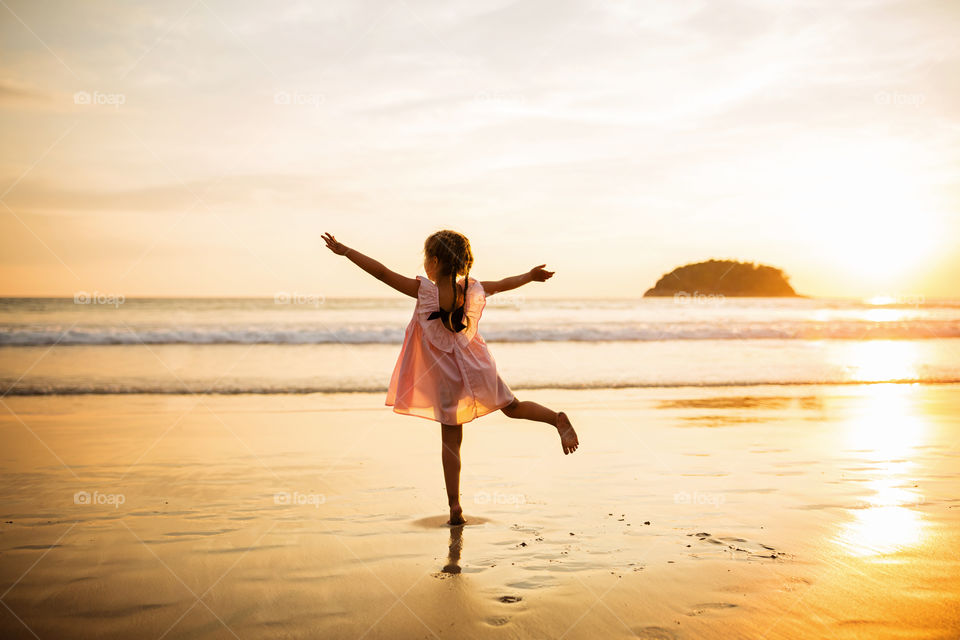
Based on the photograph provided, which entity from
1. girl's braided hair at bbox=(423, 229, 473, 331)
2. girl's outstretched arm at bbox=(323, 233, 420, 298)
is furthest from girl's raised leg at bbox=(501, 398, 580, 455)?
girl's outstretched arm at bbox=(323, 233, 420, 298)

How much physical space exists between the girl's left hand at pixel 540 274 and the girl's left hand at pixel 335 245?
137 cm

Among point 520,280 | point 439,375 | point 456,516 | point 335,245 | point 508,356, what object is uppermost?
point 335,245

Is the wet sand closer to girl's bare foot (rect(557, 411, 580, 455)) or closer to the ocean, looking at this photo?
girl's bare foot (rect(557, 411, 580, 455))

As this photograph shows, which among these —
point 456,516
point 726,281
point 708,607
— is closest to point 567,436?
point 456,516

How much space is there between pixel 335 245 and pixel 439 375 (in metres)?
1.17

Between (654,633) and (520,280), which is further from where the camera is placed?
(520,280)

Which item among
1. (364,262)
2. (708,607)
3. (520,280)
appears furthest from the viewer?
(520,280)

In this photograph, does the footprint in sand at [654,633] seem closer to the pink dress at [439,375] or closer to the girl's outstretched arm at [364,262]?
the pink dress at [439,375]

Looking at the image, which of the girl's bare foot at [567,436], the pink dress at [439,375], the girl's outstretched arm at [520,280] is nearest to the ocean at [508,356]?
the pink dress at [439,375]

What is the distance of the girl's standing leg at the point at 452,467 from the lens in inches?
179

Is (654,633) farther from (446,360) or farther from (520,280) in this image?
(520,280)

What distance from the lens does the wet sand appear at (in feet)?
10.1

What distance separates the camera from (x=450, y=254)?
4.79m

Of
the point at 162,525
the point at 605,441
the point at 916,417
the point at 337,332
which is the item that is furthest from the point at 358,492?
the point at 337,332
